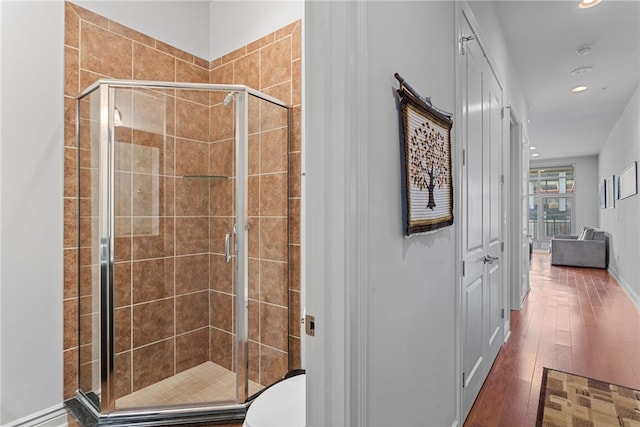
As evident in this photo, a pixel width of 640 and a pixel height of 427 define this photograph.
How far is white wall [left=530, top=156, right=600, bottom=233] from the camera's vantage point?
923cm

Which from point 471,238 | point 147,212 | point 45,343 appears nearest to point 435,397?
point 471,238

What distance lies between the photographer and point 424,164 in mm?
1302

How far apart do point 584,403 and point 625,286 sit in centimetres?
406

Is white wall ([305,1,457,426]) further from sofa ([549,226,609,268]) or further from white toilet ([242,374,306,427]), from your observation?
sofa ([549,226,609,268])

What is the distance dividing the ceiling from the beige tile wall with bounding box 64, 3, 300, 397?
209cm

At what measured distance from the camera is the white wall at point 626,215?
4375 mm

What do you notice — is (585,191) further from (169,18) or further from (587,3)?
(169,18)

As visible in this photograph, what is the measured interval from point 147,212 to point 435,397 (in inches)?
73.8

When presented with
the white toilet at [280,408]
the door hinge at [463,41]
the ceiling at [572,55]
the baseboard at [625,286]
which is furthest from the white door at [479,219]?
the baseboard at [625,286]

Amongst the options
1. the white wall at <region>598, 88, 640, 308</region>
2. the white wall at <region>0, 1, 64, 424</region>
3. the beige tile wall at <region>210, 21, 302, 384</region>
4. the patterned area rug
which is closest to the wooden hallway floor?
the patterned area rug

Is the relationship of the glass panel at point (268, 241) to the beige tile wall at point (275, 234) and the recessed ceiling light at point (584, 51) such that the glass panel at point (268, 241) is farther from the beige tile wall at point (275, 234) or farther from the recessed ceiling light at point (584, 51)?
the recessed ceiling light at point (584, 51)

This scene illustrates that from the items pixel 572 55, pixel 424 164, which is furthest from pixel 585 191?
pixel 424 164

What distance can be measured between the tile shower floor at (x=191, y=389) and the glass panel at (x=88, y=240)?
0.29 m

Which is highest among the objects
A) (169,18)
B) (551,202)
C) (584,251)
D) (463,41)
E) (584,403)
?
(169,18)
